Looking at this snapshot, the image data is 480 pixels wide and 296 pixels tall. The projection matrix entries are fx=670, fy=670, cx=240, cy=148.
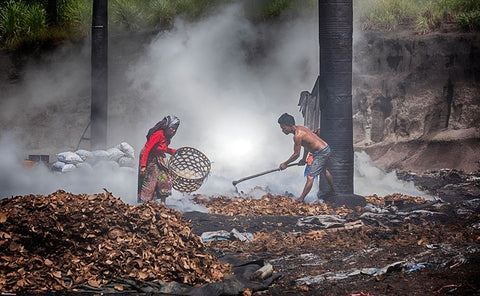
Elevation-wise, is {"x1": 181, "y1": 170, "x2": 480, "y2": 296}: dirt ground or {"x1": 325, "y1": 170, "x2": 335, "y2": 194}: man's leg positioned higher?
{"x1": 325, "y1": 170, "x2": 335, "y2": 194}: man's leg

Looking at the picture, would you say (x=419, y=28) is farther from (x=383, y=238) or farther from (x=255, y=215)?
(x=383, y=238)

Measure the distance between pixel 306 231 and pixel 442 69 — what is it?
10.4m

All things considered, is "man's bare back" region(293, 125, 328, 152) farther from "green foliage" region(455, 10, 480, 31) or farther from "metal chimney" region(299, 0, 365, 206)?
"green foliage" region(455, 10, 480, 31)

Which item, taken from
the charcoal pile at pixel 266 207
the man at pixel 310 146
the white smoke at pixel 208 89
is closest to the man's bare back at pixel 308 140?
the man at pixel 310 146

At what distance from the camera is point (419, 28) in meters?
18.8

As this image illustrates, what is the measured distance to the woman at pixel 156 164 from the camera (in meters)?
10.5

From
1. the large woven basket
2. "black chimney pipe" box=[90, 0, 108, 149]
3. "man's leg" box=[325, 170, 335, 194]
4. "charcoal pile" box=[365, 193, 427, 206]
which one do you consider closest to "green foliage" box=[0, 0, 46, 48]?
"black chimney pipe" box=[90, 0, 108, 149]

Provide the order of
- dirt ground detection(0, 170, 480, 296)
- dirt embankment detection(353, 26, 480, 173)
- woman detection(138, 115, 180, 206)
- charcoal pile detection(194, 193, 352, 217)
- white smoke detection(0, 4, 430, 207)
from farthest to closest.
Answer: dirt embankment detection(353, 26, 480, 173) → white smoke detection(0, 4, 430, 207) → charcoal pile detection(194, 193, 352, 217) → woman detection(138, 115, 180, 206) → dirt ground detection(0, 170, 480, 296)

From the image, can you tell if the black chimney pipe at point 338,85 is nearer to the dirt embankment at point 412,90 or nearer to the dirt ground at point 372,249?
the dirt ground at point 372,249

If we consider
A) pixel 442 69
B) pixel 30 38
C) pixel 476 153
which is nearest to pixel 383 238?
pixel 476 153

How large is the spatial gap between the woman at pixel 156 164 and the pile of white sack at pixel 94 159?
Answer: 3.17 meters

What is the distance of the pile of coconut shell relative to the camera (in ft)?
20.1

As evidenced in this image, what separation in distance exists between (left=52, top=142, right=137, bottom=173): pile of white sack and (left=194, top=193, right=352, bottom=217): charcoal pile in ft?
8.39

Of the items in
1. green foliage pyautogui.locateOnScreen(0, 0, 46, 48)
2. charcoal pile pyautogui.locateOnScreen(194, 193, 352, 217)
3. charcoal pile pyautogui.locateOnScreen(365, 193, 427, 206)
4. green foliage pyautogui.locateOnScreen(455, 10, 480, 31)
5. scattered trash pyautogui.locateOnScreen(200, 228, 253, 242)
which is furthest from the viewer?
green foliage pyautogui.locateOnScreen(0, 0, 46, 48)
